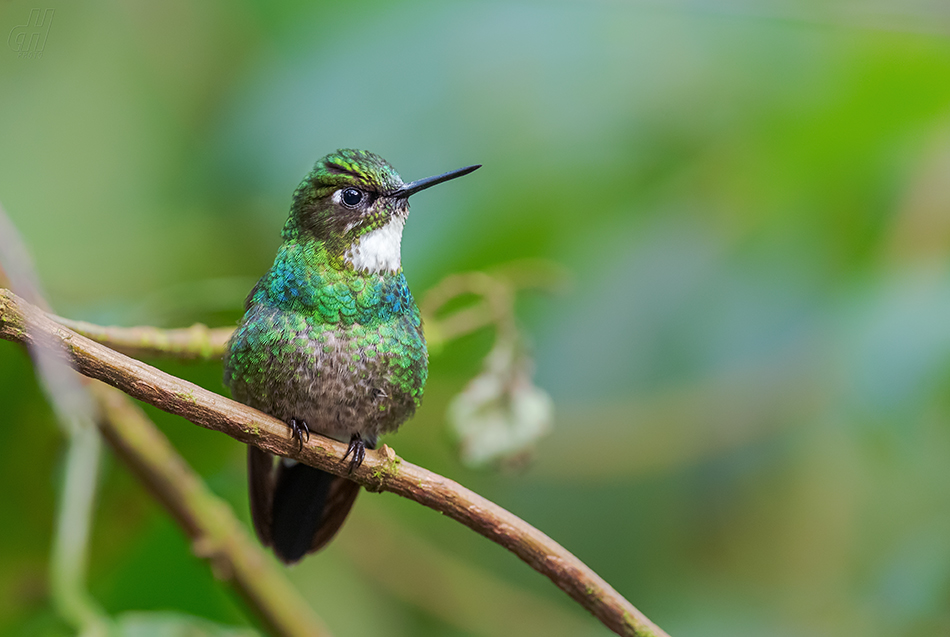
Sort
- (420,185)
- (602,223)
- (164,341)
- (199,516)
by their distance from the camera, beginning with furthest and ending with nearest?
(602,223) → (199,516) → (164,341) → (420,185)

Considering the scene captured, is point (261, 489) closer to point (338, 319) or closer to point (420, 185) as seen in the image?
point (338, 319)

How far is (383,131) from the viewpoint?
2.64m

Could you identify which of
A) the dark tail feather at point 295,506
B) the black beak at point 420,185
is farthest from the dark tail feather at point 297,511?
the black beak at point 420,185

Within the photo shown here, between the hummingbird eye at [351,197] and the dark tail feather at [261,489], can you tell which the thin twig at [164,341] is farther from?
the hummingbird eye at [351,197]

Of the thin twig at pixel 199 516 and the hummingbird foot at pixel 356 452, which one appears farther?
the thin twig at pixel 199 516

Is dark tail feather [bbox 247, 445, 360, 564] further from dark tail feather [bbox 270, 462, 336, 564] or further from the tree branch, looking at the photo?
the tree branch

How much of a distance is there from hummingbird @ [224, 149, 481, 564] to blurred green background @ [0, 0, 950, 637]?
3.31 feet

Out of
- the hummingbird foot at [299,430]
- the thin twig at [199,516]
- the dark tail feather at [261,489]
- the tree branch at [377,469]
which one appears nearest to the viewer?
the tree branch at [377,469]

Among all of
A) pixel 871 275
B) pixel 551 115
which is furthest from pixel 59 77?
pixel 871 275

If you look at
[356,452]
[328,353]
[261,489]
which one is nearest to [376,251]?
[328,353]

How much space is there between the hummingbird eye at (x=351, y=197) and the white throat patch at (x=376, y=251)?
0.17 feet

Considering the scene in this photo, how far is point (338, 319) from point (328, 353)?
6 cm

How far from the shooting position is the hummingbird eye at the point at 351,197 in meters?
1.40

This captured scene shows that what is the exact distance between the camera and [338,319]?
1.38 metres
